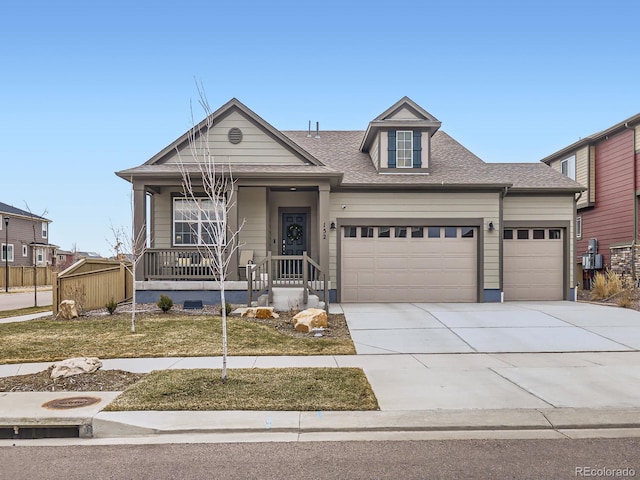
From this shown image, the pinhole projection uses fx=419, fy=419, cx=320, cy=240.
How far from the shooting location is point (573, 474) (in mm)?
3451

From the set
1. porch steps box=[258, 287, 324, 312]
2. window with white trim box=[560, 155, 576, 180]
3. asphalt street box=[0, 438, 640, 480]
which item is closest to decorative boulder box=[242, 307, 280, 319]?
porch steps box=[258, 287, 324, 312]

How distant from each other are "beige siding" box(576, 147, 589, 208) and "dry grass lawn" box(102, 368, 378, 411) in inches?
780

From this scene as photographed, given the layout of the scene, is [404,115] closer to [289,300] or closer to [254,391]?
[289,300]

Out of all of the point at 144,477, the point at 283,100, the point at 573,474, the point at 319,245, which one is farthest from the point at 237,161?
the point at 283,100

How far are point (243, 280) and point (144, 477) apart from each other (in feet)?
33.1

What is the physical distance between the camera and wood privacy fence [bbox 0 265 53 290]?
2920cm

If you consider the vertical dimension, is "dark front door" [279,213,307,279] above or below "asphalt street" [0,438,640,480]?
above

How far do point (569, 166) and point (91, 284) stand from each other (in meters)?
23.0

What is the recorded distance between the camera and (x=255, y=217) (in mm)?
14617

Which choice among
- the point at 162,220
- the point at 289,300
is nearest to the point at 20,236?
the point at 162,220

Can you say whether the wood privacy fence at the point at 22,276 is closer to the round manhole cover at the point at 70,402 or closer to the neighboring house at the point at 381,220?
the neighboring house at the point at 381,220

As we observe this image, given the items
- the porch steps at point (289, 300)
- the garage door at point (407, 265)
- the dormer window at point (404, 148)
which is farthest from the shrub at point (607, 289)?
the porch steps at point (289, 300)

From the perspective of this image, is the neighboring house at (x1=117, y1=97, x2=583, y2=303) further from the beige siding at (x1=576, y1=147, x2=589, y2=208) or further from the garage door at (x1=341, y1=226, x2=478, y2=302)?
the beige siding at (x1=576, y1=147, x2=589, y2=208)

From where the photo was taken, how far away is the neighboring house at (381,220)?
44.4 ft
